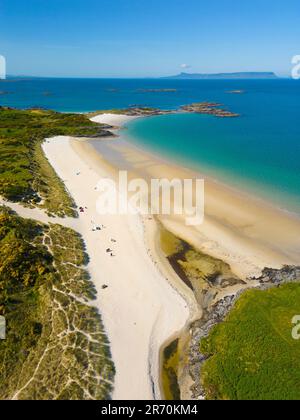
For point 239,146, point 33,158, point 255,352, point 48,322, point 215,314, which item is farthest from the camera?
point 239,146

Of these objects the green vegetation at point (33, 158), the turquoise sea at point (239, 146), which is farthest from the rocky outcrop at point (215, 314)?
the green vegetation at point (33, 158)

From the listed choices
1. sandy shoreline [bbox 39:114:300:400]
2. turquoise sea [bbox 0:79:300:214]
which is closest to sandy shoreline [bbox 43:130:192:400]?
sandy shoreline [bbox 39:114:300:400]

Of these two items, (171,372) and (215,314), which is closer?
(171,372)

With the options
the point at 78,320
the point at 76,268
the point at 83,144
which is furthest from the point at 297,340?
the point at 83,144

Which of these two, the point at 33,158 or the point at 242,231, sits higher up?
the point at 33,158

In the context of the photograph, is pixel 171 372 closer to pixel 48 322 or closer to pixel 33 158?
pixel 48 322

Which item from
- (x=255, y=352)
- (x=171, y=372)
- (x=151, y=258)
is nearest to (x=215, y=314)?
(x=255, y=352)
